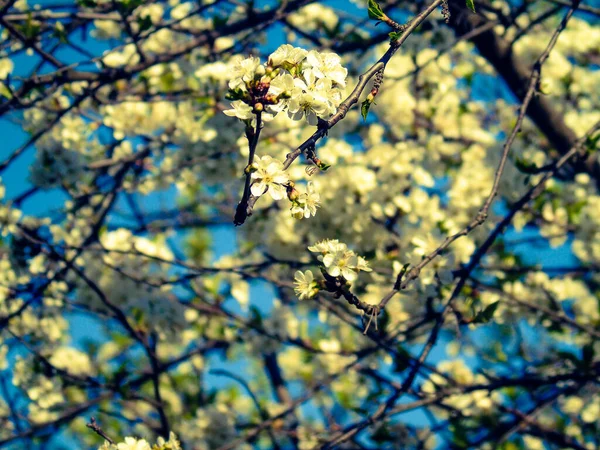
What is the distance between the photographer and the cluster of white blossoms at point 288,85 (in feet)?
4.93

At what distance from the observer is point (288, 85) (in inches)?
60.3

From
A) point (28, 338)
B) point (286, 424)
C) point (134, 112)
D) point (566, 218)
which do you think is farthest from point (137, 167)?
point (566, 218)

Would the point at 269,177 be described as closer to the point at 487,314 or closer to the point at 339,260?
the point at 339,260

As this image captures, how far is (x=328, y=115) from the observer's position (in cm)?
157

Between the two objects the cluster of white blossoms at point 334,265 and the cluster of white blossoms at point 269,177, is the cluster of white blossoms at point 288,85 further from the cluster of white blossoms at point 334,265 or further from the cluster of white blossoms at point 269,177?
the cluster of white blossoms at point 334,265

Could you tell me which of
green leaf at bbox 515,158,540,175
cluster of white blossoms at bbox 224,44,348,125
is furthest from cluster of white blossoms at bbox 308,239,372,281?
green leaf at bbox 515,158,540,175

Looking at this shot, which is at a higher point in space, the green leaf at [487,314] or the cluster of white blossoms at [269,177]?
the green leaf at [487,314]

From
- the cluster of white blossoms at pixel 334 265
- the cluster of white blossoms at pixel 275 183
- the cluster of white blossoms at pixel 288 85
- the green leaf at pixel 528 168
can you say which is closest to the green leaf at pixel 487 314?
the green leaf at pixel 528 168

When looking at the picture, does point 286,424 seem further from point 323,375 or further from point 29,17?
point 29,17

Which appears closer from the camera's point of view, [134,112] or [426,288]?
[426,288]

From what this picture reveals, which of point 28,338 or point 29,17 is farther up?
point 29,17

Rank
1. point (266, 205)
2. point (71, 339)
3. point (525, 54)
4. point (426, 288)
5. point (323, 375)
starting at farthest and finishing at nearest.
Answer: point (71, 339) → point (323, 375) → point (525, 54) → point (266, 205) → point (426, 288)

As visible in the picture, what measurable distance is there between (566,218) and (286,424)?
2.35 metres

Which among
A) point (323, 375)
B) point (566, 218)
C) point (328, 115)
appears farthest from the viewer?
point (323, 375)
